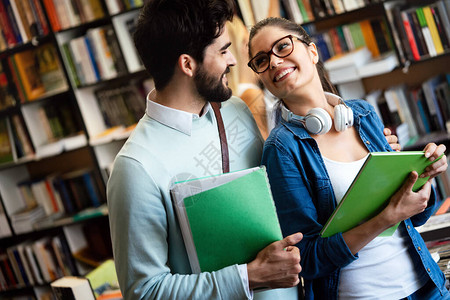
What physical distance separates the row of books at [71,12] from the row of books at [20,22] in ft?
0.24

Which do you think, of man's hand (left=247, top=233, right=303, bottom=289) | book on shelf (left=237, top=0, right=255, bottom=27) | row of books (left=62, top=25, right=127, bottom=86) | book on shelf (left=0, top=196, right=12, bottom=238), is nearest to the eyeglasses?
man's hand (left=247, top=233, right=303, bottom=289)

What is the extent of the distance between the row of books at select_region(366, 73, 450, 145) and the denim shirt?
67.6 inches

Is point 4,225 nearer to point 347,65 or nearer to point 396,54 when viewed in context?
point 347,65

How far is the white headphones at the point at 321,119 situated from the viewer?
1306mm

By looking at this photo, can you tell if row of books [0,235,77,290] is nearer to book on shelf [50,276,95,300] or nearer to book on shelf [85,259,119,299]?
book on shelf [85,259,119,299]

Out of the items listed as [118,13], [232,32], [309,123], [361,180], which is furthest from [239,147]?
[118,13]

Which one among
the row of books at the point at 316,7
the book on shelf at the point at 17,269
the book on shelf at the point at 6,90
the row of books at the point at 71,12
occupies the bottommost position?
the book on shelf at the point at 17,269

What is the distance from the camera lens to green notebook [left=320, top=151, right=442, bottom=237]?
114 centimetres

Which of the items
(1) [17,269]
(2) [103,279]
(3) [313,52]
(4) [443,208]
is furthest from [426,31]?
(1) [17,269]

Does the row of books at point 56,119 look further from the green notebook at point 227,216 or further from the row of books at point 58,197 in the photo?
the green notebook at point 227,216

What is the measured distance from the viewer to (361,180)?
115 centimetres

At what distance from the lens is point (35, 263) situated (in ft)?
12.2

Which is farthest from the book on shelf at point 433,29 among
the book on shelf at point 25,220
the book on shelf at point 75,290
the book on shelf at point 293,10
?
the book on shelf at point 25,220

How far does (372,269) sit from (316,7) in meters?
1.95
